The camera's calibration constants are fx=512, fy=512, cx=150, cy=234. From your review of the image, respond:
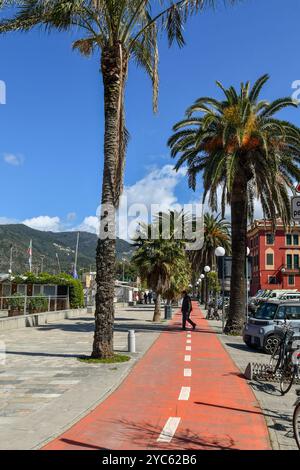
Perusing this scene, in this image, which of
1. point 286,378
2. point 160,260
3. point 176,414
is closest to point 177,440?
point 176,414

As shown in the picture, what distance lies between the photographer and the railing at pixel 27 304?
23619 millimetres

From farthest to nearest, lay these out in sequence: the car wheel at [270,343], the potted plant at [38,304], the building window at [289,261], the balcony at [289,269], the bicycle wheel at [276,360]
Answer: the building window at [289,261] → the balcony at [289,269] → the potted plant at [38,304] → the car wheel at [270,343] → the bicycle wheel at [276,360]

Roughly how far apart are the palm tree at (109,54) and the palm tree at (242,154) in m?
6.82

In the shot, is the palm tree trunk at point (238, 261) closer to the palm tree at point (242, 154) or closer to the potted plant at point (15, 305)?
the palm tree at point (242, 154)

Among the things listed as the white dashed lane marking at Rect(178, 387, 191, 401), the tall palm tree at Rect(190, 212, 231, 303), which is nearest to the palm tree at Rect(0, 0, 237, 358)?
the white dashed lane marking at Rect(178, 387, 191, 401)

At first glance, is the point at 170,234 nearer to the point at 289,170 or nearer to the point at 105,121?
→ the point at 289,170

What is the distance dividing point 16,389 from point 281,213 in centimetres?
1533

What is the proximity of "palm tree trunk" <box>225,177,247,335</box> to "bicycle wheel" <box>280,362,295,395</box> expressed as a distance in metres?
11.9

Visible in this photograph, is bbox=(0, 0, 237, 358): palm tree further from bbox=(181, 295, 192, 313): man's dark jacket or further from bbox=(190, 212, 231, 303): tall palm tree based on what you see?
bbox=(190, 212, 231, 303): tall palm tree

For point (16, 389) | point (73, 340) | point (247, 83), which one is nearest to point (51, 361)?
point (16, 389)

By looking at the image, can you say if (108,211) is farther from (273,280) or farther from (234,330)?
(273,280)

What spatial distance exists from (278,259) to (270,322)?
63695mm

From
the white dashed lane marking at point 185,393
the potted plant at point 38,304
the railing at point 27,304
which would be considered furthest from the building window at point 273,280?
the white dashed lane marking at point 185,393

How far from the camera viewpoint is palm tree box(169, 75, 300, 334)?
2062 centimetres
